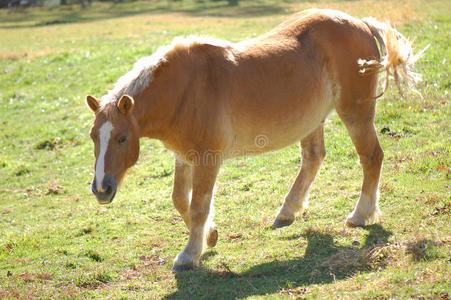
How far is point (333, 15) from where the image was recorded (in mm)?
6559

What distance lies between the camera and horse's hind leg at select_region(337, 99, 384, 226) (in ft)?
21.1

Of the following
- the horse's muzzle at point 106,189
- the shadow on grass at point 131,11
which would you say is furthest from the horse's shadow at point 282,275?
the shadow on grass at point 131,11

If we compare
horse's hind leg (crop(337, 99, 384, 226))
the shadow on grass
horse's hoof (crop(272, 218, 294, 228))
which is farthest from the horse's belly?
the shadow on grass

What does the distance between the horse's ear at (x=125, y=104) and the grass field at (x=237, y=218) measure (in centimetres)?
188

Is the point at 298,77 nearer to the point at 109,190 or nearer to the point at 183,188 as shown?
the point at 183,188

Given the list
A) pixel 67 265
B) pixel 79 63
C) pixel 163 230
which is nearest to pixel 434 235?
pixel 163 230

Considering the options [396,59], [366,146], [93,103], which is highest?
[396,59]

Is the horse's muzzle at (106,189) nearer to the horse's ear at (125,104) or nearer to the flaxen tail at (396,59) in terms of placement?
the horse's ear at (125,104)

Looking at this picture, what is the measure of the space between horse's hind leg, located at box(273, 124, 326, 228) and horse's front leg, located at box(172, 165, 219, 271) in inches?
55.8

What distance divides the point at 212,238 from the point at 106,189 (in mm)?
1722

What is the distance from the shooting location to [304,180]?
699 centimetres

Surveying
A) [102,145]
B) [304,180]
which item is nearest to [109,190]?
[102,145]

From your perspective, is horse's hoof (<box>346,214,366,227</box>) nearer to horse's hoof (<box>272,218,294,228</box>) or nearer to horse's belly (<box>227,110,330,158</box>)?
horse's hoof (<box>272,218,294,228</box>)

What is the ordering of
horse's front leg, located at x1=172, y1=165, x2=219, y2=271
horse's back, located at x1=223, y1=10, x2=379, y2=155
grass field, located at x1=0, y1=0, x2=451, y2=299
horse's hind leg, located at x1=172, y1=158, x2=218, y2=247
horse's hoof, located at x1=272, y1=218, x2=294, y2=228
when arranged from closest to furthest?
1. grass field, located at x1=0, y1=0, x2=451, y2=299
2. horse's front leg, located at x1=172, y1=165, x2=219, y2=271
3. horse's back, located at x1=223, y1=10, x2=379, y2=155
4. horse's hind leg, located at x1=172, y1=158, x2=218, y2=247
5. horse's hoof, located at x1=272, y1=218, x2=294, y2=228
